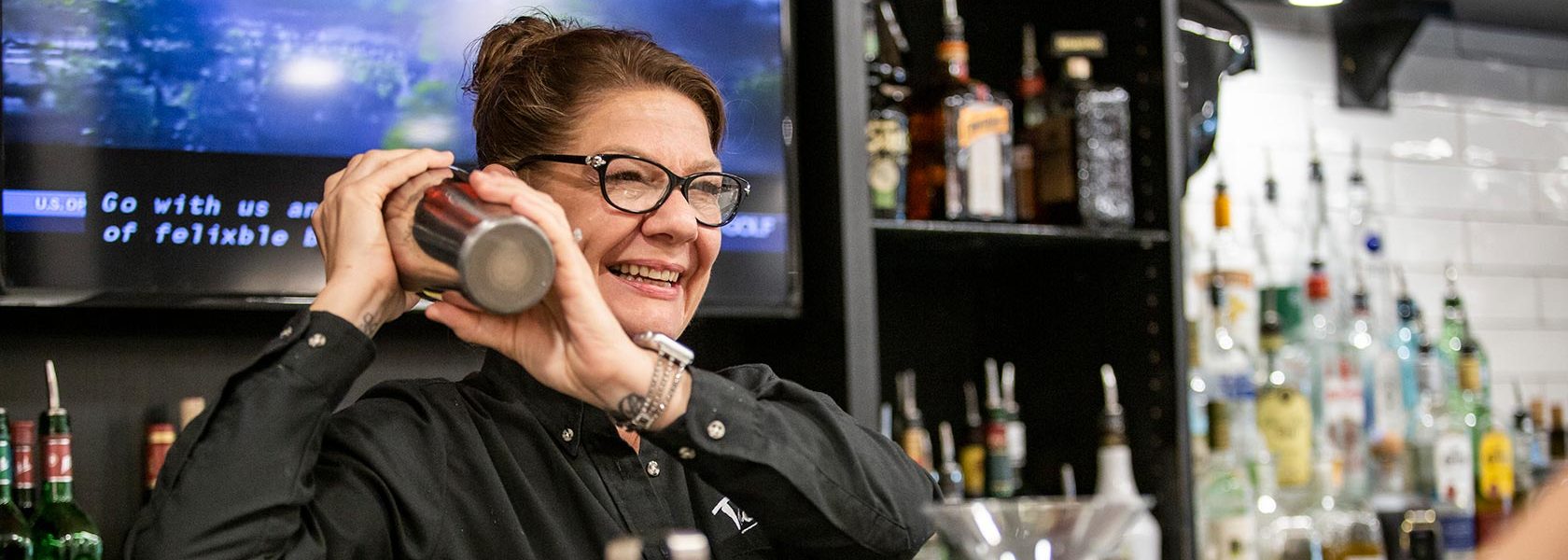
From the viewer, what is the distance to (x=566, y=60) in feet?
5.10

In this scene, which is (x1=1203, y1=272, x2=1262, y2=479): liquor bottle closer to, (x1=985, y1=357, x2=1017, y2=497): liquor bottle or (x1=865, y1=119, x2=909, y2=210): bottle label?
(x1=985, y1=357, x2=1017, y2=497): liquor bottle

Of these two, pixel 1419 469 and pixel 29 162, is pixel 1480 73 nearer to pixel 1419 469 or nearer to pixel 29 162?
pixel 1419 469

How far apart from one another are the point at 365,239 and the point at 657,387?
0.90 ft

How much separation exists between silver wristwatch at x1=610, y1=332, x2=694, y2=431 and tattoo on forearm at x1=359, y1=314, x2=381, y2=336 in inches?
8.9

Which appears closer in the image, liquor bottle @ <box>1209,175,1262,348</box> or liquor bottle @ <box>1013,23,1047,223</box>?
liquor bottle @ <box>1013,23,1047,223</box>

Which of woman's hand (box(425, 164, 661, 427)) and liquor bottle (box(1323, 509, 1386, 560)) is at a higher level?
woman's hand (box(425, 164, 661, 427))

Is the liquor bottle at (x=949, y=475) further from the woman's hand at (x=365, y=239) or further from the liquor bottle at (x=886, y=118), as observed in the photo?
the woman's hand at (x=365, y=239)

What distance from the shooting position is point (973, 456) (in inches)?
95.9

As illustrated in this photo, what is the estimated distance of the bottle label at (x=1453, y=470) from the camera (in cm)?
302

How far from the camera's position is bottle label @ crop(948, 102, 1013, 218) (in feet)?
7.66

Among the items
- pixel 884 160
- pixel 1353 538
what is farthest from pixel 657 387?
pixel 1353 538

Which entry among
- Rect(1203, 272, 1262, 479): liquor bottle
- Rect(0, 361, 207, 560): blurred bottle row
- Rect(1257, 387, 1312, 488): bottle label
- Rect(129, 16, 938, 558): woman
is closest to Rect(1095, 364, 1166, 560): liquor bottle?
Rect(1203, 272, 1262, 479): liquor bottle

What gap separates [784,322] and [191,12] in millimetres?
891

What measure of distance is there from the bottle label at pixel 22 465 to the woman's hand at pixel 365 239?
0.69m
